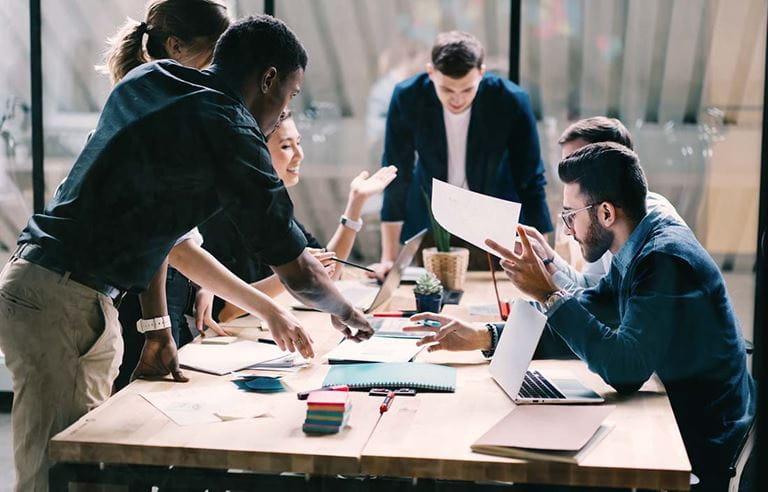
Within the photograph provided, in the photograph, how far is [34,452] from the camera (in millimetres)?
1663

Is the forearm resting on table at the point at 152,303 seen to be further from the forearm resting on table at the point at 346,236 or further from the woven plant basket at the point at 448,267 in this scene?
the woven plant basket at the point at 448,267

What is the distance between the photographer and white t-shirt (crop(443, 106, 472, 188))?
10.6ft

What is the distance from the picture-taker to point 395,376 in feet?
6.03

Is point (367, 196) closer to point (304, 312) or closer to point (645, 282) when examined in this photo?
point (304, 312)

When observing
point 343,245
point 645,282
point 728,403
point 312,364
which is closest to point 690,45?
point 645,282

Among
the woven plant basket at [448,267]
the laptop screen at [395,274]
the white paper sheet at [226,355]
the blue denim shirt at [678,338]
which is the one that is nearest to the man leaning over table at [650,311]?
the blue denim shirt at [678,338]

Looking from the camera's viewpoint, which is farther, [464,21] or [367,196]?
[464,21]

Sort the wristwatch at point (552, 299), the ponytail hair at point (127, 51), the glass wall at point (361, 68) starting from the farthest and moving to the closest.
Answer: the glass wall at point (361, 68) < the ponytail hair at point (127, 51) < the wristwatch at point (552, 299)

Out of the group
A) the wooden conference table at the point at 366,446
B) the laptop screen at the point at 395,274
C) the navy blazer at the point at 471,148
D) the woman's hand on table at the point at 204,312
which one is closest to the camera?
the wooden conference table at the point at 366,446

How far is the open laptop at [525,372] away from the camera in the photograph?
1.70 metres

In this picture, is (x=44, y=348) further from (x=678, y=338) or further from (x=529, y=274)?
(x=678, y=338)

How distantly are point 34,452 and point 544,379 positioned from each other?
3.15ft

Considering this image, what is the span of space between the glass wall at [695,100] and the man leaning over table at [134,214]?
0.83 m

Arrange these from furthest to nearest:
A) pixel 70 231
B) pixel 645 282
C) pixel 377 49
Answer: pixel 377 49 < pixel 645 282 < pixel 70 231
